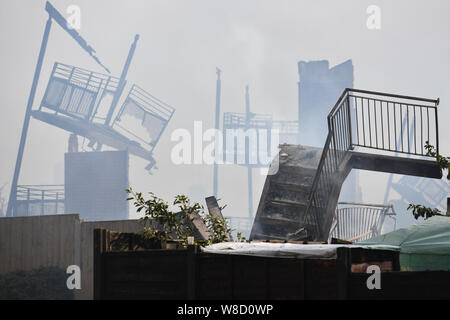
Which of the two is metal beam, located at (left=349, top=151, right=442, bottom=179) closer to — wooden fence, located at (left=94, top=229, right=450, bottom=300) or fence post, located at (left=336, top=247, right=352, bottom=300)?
wooden fence, located at (left=94, top=229, right=450, bottom=300)

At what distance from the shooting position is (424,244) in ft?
20.8

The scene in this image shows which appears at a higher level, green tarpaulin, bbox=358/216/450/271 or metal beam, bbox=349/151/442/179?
metal beam, bbox=349/151/442/179

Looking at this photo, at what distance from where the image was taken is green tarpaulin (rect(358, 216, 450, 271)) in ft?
20.6

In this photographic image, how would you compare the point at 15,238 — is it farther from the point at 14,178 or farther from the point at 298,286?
the point at 14,178

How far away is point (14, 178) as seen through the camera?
72.6 metres

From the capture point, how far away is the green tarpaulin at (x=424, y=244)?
6.28 m

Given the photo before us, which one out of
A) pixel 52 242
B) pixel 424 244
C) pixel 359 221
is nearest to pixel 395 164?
pixel 424 244

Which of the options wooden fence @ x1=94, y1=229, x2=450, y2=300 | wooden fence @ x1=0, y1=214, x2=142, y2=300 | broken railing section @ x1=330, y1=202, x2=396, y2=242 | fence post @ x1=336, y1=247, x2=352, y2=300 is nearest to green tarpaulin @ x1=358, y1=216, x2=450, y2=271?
wooden fence @ x1=94, y1=229, x2=450, y2=300

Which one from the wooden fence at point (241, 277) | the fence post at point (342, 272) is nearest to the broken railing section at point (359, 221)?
the wooden fence at point (241, 277)

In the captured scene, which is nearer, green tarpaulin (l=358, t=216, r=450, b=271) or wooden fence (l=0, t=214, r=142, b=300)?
green tarpaulin (l=358, t=216, r=450, b=271)

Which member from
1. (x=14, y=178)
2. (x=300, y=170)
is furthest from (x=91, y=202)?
(x=300, y=170)

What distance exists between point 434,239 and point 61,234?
1246cm

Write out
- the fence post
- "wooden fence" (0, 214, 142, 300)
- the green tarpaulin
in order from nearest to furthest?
1. the fence post
2. the green tarpaulin
3. "wooden fence" (0, 214, 142, 300)

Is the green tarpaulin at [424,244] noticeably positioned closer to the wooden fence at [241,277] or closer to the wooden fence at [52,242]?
the wooden fence at [241,277]
